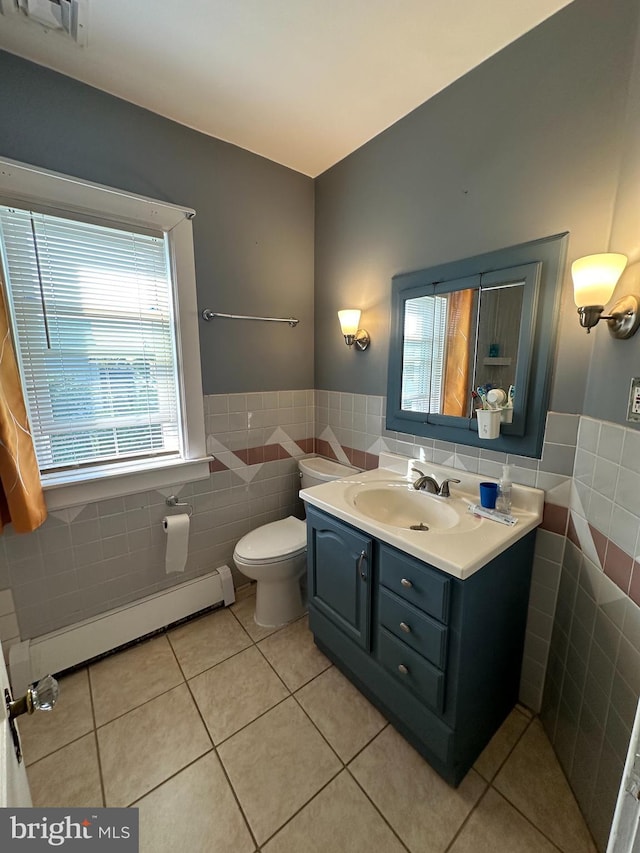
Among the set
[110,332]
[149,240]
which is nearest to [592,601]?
[110,332]

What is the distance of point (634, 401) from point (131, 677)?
2226mm

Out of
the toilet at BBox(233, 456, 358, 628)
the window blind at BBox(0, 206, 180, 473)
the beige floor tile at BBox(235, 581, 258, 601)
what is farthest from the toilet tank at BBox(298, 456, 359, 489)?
the window blind at BBox(0, 206, 180, 473)

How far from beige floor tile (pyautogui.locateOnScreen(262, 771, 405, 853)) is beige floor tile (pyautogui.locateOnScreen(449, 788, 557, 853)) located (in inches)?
8.3

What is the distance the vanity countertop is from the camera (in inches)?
42.0

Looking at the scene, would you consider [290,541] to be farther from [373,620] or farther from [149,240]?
[149,240]

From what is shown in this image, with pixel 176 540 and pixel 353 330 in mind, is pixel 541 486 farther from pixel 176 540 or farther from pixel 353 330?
pixel 176 540

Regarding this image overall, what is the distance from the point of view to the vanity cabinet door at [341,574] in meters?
1.34

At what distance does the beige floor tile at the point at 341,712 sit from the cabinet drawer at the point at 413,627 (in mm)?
448

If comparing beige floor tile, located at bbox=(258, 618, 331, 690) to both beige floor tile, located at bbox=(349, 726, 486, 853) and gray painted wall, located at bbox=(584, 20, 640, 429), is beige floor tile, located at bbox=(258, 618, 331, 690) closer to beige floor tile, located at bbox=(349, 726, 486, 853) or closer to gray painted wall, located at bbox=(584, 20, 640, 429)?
beige floor tile, located at bbox=(349, 726, 486, 853)

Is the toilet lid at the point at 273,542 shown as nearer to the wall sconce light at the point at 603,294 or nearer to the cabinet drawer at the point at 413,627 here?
the cabinet drawer at the point at 413,627

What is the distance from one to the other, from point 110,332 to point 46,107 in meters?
0.87

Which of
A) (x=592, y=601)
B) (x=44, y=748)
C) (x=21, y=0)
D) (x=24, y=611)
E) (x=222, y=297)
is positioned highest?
(x=21, y=0)

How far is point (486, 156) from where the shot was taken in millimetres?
1338

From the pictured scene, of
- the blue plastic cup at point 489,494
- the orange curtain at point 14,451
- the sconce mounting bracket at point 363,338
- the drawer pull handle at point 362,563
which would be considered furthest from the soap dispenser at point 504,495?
the orange curtain at point 14,451
